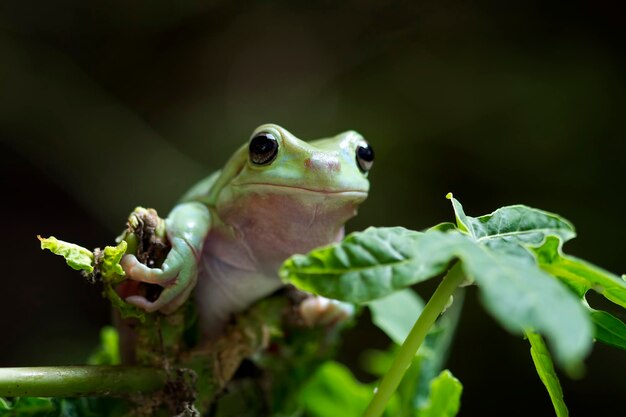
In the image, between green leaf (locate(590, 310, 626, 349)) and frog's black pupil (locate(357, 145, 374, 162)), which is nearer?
green leaf (locate(590, 310, 626, 349))

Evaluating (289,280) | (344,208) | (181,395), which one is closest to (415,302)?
(344,208)

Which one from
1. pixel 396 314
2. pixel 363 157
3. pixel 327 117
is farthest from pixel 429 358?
A: pixel 327 117

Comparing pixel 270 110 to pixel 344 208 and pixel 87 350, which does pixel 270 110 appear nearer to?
pixel 87 350

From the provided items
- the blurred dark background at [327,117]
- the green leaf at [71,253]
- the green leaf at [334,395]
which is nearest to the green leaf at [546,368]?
the green leaf at [71,253]

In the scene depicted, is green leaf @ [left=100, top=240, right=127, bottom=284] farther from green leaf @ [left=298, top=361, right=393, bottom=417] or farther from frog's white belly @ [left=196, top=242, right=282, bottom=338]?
green leaf @ [left=298, top=361, right=393, bottom=417]

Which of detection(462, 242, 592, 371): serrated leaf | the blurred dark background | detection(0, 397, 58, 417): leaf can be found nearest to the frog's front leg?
detection(0, 397, 58, 417): leaf

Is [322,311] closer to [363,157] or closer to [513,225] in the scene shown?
[363,157]
